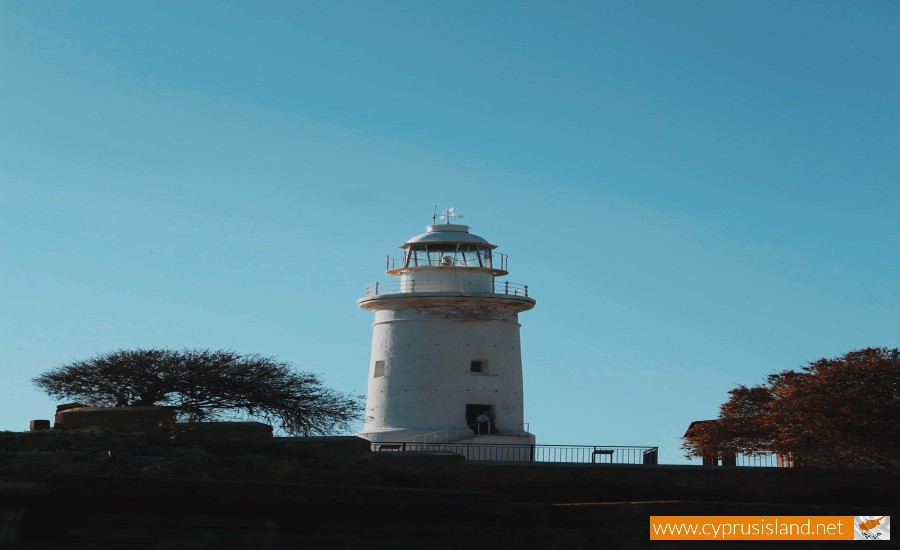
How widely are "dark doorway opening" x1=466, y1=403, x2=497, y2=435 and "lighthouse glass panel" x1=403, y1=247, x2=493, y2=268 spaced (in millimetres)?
3981

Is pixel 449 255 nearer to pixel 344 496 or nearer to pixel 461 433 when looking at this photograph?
pixel 461 433

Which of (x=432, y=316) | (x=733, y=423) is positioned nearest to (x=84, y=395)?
(x=432, y=316)

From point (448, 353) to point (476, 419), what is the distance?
192cm

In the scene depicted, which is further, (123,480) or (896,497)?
(896,497)

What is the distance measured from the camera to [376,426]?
3384 centimetres

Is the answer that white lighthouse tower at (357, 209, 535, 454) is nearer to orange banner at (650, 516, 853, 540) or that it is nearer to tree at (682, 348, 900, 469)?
tree at (682, 348, 900, 469)

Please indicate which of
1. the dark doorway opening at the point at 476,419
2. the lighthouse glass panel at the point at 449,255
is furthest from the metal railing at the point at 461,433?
the lighthouse glass panel at the point at 449,255

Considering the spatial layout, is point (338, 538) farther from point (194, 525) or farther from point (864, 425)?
point (864, 425)

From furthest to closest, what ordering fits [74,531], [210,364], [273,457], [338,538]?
[210,364]
[273,457]
[338,538]
[74,531]

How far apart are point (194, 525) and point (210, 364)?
35.8 feet

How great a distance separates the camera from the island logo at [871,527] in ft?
71.8

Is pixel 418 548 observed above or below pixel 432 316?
below

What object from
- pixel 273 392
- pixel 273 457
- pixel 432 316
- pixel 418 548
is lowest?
pixel 418 548

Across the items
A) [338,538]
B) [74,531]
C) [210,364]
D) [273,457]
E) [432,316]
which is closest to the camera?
[74,531]
